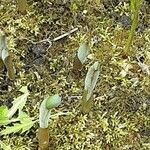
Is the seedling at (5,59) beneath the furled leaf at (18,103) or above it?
above

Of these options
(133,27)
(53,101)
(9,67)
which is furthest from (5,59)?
(133,27)

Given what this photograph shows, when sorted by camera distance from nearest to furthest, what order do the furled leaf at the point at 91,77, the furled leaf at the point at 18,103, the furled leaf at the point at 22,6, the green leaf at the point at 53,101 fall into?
1. the green leaf at the point at 53,101
2. the furled leaf at the point at 91,77
3. the furled leaf at the point at 18,103
4. the furled leaf at the point at 22,6

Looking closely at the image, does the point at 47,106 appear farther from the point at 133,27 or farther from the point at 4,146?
the point at 133,27

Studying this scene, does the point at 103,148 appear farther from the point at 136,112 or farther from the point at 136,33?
the point at 136,33

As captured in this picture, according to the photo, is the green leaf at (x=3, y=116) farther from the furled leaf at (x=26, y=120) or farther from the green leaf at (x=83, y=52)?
the green leaf at (x=83, y=52)

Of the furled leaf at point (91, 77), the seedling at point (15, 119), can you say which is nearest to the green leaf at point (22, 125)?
the seedling at point (15, 119)

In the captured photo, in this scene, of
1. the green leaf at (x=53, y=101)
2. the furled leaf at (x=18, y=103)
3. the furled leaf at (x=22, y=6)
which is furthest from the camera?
the furled leaf at (x=22, y=6)
